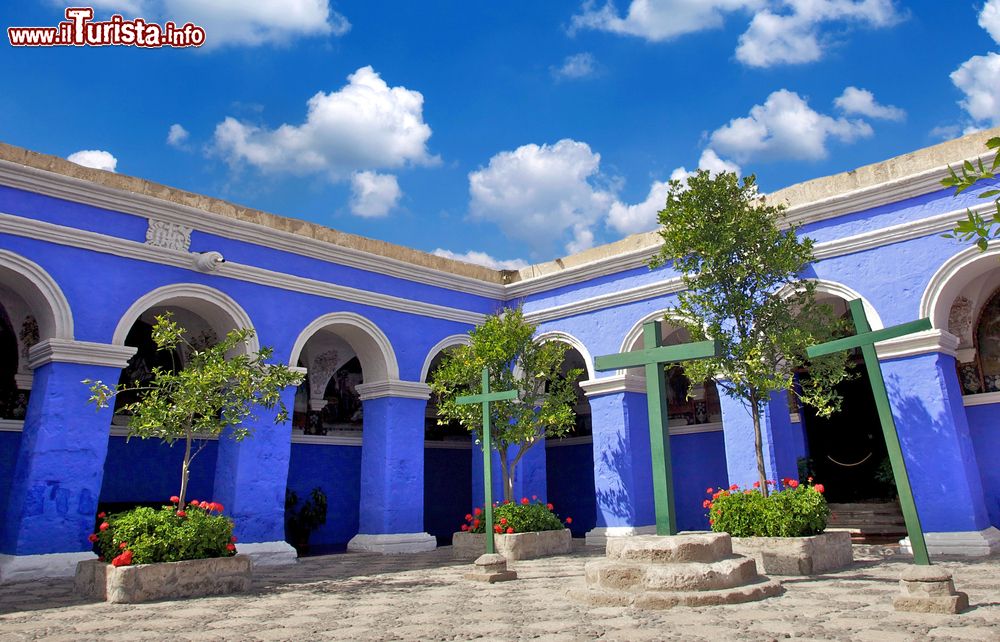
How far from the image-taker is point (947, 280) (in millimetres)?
8562

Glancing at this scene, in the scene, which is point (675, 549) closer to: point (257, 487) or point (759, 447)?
point (759, 447)

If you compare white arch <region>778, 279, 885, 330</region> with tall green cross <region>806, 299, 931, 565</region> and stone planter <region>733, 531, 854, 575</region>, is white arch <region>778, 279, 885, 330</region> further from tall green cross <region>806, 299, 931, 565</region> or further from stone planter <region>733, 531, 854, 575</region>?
tall green cross <region>806, 299, 931, 565</region>

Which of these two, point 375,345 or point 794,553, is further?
point 375,345

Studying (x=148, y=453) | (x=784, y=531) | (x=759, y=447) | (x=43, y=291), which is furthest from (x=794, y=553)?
(x=148, y=453)

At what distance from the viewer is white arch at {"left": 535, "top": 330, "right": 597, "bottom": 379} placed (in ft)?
38.9

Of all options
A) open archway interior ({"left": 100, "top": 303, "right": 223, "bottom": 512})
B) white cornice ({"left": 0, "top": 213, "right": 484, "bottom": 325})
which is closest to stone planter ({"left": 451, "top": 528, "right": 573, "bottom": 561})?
white cornice ({"left": 0, "top": 213, "right": 484, "bottom": 325})

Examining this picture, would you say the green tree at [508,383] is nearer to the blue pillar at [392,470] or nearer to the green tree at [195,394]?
the blue pillar at [392,470]

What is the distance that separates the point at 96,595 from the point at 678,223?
7244 millimetres

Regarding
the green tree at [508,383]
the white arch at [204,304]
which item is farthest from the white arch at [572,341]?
the white arch at [204,304]

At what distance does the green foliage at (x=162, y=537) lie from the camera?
6.42 metres

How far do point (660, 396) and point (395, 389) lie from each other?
654 cm

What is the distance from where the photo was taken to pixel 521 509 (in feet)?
33.0

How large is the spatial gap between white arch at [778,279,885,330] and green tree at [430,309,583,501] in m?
3.30

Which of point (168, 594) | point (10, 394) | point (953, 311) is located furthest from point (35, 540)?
point (953, 311)
